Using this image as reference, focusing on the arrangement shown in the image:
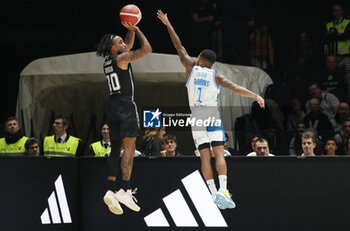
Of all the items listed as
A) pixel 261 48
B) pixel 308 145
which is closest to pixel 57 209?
pixel 308 145

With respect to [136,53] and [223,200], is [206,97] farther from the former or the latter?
[223,200]

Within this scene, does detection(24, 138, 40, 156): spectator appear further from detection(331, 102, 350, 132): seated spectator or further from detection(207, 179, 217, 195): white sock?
detection(331, 102, 350, 132): seated spectator

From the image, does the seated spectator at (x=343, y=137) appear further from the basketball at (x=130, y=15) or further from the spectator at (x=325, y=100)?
the basketball at (x=130, y=15)

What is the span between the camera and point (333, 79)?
11.4m

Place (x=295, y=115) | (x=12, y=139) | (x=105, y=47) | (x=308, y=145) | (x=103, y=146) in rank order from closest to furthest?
(x=105, y=47), (x=308, y=145), (x=103, y=146), (x=12, y=139), (x=295, y=115)

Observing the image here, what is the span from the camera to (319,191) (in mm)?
8852

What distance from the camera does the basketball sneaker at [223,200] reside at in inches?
340

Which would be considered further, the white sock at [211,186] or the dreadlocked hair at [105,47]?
the white sock at [211,186]

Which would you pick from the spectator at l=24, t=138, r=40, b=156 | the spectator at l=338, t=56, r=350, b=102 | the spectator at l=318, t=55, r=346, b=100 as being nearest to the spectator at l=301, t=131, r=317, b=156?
the spectator at l=318, t=55, r=346, b=100

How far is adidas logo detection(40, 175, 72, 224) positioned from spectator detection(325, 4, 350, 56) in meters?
5.14

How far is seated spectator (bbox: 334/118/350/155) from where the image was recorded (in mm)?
9958

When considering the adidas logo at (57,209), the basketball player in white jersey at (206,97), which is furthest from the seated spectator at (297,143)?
the adidas logo at (57,209)

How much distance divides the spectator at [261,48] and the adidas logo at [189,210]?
10.4 ft

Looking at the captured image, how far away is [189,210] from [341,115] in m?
3.40
